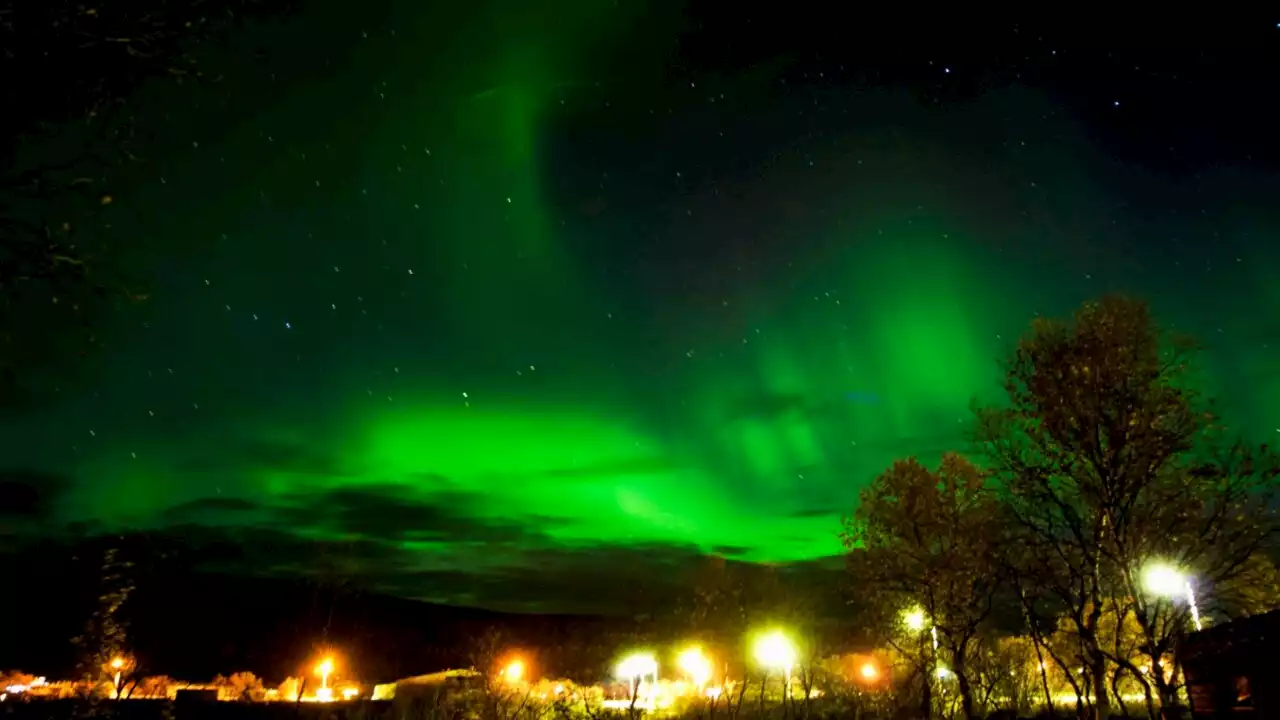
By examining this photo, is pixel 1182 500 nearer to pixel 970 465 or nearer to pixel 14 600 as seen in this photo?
pixel 970 465

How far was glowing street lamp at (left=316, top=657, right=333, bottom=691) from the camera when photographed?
148 ft

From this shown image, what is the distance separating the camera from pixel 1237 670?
21344mm

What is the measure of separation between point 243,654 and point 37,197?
3289 inches

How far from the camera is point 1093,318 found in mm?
16203

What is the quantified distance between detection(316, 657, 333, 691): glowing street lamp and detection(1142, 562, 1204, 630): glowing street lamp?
140 ft

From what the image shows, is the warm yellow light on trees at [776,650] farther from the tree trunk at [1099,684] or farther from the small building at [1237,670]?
the tree trunk at [1099,684]

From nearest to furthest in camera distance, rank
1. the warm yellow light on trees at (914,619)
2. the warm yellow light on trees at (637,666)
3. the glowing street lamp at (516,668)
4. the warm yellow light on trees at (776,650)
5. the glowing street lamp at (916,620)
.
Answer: the glowing street lamp at (916,620) < the warm yellow light on trees at (914,619) < the warm yellow light on trees at (776,650) < the warm yellow light on trees at (637,666) < the glowing street lamp at (516,668)

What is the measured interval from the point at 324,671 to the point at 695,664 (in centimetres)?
2390

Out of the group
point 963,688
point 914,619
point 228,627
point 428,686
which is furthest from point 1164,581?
point 228,627

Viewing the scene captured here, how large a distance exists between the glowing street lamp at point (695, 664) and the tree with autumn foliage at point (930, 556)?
21.1 metres

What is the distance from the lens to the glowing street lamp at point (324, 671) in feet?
148

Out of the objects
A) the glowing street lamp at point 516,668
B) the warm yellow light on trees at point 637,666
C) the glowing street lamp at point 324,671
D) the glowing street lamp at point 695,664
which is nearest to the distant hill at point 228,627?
the glowing street lamp at point 324,671

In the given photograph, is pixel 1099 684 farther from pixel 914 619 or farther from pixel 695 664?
pixel 695 664

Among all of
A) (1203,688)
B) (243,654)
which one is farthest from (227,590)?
(1203,688)
